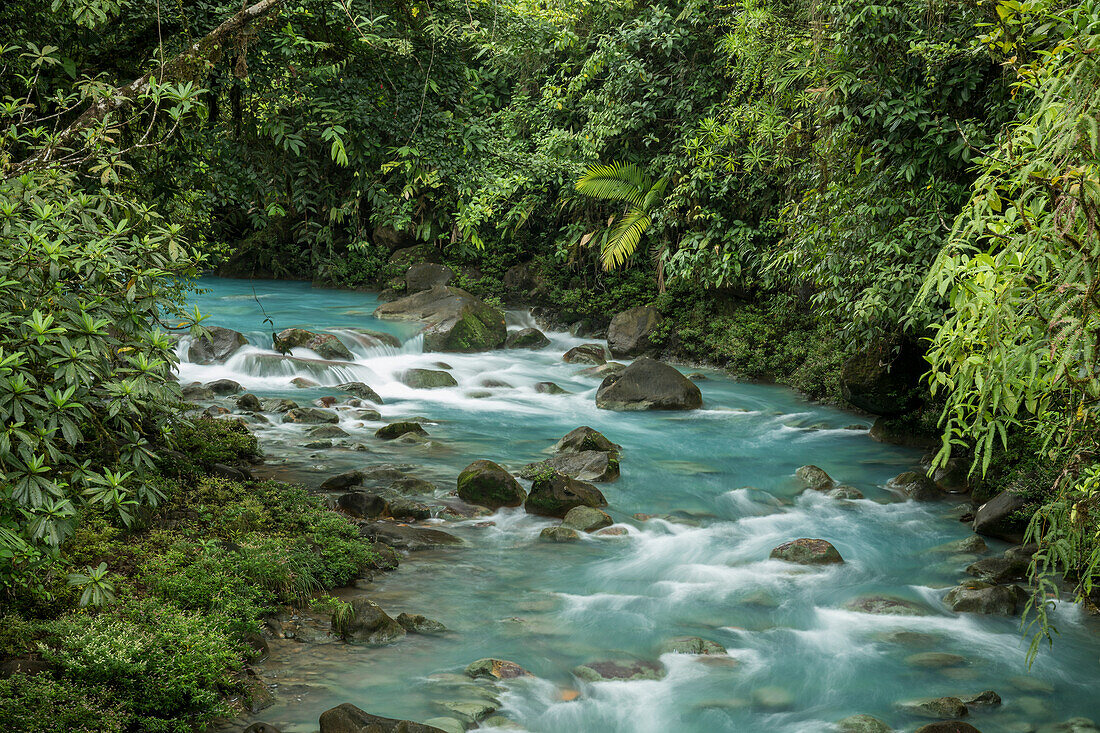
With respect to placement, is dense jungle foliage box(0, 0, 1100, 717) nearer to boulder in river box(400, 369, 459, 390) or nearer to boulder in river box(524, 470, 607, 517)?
boulder in river box(524, 470, 607, 517)

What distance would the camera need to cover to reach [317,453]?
30.3 ft

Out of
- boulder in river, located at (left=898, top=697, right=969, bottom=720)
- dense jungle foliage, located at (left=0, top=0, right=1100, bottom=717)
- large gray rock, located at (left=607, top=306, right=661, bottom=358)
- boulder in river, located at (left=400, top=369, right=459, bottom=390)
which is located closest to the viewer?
dense jungle foliage, located at (left=0, top=0, right=1100, bottom=717)

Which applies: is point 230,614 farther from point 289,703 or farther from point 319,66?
point 319,66

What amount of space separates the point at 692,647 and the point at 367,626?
2.15m

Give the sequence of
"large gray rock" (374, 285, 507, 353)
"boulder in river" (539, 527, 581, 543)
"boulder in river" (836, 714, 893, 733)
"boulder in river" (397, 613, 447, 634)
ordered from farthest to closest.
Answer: "large gray rock" (374, 285, 507, 353) → "boulder in river" (539, 527, 581, 543) → "boulder in river" (397, 613, 447, 634) → "boulder in river" (836, 714, 893, 733)

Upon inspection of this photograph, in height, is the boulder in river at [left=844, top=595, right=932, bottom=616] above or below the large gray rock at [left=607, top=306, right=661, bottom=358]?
below

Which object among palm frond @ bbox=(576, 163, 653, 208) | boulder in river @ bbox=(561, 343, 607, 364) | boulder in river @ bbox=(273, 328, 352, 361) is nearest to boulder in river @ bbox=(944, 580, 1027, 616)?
boulder in river @ bbox=(561, 343, 607, 364)

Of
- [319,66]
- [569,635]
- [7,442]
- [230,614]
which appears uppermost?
[319,66]

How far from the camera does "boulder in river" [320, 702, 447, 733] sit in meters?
4.11

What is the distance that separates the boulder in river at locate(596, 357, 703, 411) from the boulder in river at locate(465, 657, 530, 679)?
298 inches

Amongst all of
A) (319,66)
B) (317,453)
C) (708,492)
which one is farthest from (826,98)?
(317,453)

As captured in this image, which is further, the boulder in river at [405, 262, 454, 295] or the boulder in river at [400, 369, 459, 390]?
the boulder in river at [405, 262, 454, 295]

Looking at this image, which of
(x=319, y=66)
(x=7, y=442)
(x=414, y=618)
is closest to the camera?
(x=7, y=442)

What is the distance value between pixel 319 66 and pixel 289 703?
15.2ft
